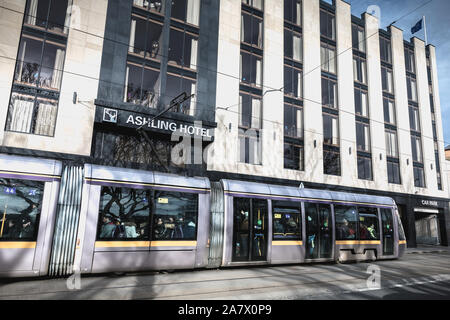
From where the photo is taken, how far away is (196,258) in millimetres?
9281

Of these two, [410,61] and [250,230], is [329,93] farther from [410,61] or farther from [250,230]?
[250,230]

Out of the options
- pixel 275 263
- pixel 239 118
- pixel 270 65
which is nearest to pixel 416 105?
pixel 270 65

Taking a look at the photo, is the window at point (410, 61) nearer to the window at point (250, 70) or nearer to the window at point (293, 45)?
the window at point (293, 45)

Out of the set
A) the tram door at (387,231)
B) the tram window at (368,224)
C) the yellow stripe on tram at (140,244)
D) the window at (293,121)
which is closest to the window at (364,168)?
the window at (293,121)

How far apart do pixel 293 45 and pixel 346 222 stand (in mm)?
15320

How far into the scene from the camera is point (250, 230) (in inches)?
398

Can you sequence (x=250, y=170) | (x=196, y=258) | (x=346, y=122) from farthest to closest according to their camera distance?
1. (x=346, y=122)
2. (x=250, y=170)
3. (x=196, y=258)

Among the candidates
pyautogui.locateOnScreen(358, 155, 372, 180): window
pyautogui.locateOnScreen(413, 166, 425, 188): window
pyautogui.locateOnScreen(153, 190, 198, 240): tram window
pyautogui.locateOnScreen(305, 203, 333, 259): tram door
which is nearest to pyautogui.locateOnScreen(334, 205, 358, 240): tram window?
pyautogui.locateOnScreen(305, 203, 333, 259): tram door

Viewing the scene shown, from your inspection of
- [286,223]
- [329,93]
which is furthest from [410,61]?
[286,223]

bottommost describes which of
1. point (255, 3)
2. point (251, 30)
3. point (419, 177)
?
point (419, 177)

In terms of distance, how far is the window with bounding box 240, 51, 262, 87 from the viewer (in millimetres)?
20341

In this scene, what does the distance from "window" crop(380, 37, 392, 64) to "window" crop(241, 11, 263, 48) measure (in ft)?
45.1
